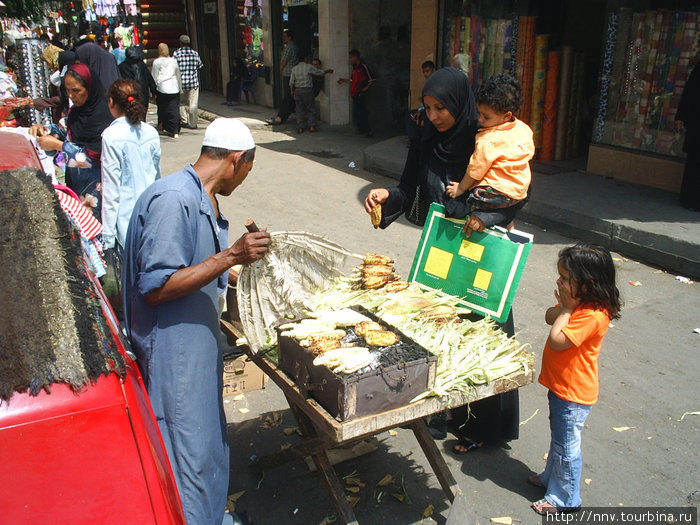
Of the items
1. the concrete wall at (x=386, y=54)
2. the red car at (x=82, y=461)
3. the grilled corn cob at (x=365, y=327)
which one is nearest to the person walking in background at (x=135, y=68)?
the concrete wall at (x=386, y=54)

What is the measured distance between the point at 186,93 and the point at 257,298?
13.5 meters

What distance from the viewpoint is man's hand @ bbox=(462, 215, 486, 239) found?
11.2ft

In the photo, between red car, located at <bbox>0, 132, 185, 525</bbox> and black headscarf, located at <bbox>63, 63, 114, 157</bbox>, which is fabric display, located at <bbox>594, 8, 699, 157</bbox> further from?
red car, located at <bbox>0, 132, 185, 525</bbox>

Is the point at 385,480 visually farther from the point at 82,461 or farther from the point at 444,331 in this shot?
the point at 82,461

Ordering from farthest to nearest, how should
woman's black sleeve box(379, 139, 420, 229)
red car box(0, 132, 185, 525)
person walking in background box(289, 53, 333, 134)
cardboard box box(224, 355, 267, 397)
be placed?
1. person walking in background box(289, 53, 333, 134)
2. cardboard box box(224, 355, 267, 397)
3. woman's black sleeve box(379, 139, 420, 229)
4. red car box(0, 132, 185, 525)

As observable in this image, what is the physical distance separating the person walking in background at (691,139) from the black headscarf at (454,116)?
5167 millimetres

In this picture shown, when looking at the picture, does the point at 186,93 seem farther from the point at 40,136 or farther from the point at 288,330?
the point at 288,330

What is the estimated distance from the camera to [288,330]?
2.88 meters

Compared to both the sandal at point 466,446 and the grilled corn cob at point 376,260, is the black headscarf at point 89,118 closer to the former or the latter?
the grilled corn cob at point 376,260

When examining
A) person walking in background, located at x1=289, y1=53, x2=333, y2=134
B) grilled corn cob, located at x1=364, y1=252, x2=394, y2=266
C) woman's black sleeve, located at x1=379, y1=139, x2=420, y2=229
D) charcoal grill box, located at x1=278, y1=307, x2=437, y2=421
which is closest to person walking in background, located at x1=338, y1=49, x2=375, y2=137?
person walking in background, located at x1=289, y1=53, x2=333, y2=134

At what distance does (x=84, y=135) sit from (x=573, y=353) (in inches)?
196

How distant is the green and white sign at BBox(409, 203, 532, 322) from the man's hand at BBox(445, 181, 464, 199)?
95 millimetres

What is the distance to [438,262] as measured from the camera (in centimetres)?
368

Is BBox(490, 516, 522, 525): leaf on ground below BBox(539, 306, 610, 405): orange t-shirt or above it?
below
